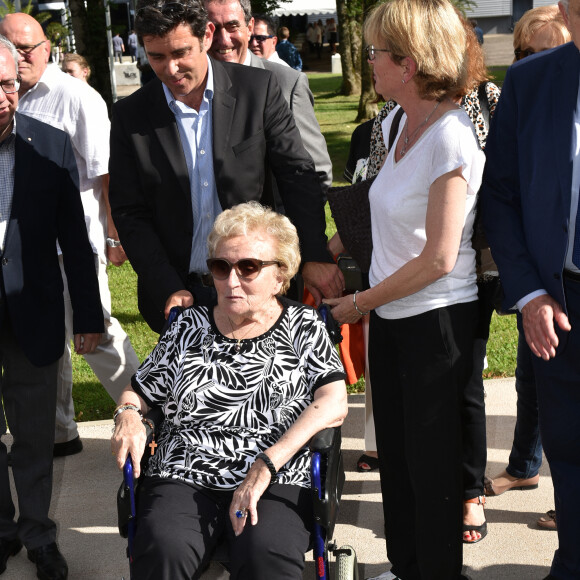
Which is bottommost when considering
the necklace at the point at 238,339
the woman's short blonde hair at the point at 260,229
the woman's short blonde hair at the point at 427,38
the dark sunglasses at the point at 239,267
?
the necklace at the point at 238,339

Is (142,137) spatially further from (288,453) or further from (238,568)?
(238,568)

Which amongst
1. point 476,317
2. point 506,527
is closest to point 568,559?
point 506,527

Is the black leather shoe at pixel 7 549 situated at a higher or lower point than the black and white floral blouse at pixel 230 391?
lower

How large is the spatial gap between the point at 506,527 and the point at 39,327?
7.48 feet

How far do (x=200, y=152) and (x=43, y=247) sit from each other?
2.62 ft

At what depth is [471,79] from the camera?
305cm

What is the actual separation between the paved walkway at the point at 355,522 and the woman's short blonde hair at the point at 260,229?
4.55 ft

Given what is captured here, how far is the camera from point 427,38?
111 inches

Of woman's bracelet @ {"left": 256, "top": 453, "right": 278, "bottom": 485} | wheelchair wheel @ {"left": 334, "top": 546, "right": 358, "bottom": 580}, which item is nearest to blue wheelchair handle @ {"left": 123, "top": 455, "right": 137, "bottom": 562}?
woman's bracelet @ {"left": 256, "top": 453, "right": 278, "bottom": 485}

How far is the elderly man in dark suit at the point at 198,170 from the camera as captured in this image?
3.65 metres

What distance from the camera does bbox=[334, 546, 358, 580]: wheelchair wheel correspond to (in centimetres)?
309

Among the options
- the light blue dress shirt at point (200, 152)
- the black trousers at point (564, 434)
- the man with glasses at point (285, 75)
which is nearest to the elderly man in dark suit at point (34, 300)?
the light blue dress shirt at point (200, 152)

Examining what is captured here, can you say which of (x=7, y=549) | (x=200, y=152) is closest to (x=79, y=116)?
(x=200, y=152)

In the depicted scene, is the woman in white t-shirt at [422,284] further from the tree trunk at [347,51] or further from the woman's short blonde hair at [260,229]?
the tree trunk at [347,51]
